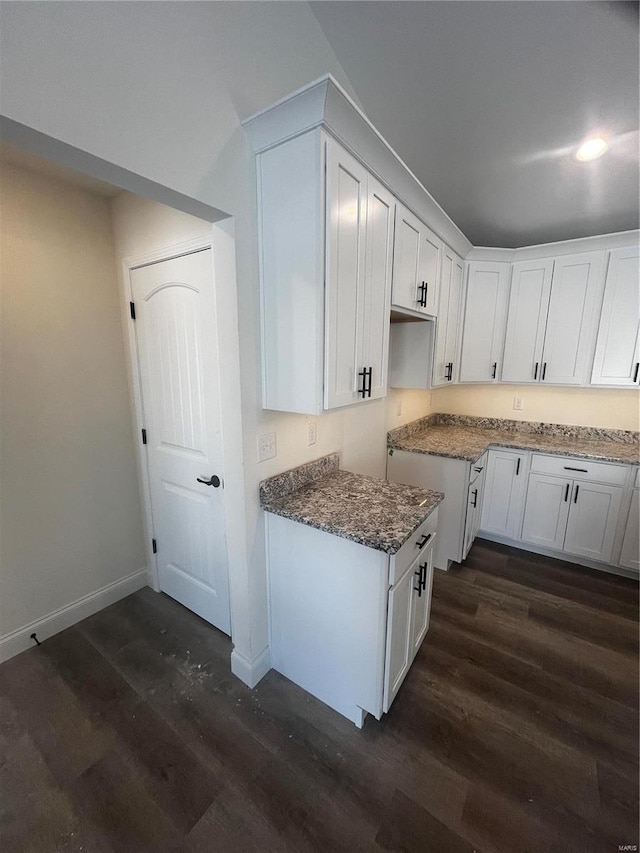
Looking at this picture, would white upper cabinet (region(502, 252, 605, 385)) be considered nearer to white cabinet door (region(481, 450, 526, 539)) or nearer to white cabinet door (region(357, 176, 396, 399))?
white cabinet door (region(481, 450, 526, 539))

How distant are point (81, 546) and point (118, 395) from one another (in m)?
0.97

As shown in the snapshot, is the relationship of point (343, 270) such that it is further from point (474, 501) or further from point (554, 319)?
point (554, 319)

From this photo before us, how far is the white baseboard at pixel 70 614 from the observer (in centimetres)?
187

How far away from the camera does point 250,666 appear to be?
5.60 feet

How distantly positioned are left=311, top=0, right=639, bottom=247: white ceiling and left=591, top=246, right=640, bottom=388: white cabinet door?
365 mm

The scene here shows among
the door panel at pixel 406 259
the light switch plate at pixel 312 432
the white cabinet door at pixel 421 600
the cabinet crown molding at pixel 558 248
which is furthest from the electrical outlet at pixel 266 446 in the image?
the cabinet crown molding at pixel 558 248

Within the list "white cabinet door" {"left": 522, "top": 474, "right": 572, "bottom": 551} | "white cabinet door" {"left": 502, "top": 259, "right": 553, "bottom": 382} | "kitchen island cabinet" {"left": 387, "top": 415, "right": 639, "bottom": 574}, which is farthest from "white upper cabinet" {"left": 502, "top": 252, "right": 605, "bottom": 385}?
"white cabinet door" {"left": 522, "top": 474, "right": 572, "bottom": 551}

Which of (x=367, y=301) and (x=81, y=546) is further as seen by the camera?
(x=81, y=546)

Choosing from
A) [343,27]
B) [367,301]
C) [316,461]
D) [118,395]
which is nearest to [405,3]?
[343,27]

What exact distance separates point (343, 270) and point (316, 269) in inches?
6.4

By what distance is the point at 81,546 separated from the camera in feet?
6.91

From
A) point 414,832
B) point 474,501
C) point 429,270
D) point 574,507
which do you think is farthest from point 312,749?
point 429,270

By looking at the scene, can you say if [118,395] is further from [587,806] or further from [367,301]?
[587,806]

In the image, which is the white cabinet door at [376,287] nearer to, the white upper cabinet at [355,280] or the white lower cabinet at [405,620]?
the white upper cabinet at [355,280]
